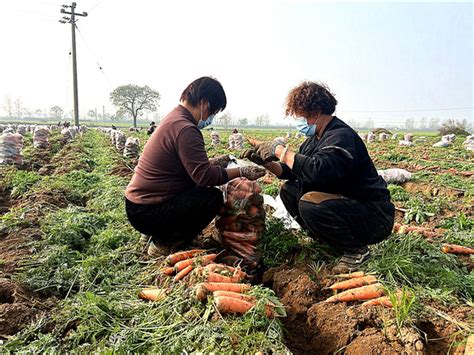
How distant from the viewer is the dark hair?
9.87 ft

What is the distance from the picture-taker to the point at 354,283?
2492 mm

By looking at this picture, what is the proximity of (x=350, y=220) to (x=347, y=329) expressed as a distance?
94 cm

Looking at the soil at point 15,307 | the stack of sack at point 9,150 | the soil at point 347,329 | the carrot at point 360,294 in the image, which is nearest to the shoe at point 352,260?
the soil at point 347,329

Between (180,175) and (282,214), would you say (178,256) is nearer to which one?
(180,175)

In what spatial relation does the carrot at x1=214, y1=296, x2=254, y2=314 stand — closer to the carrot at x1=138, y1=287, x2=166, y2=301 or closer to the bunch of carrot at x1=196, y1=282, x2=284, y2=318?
the bunch of carrot at x1=196, y1=282, x2=284, y2=318

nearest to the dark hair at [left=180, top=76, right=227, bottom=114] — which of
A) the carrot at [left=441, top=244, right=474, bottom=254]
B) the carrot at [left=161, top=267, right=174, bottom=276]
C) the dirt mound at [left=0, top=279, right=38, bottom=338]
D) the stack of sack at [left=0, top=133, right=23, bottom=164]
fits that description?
the carrot at [left=161, top=267, right=174, bottom=276]

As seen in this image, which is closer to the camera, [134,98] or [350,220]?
[350,220]

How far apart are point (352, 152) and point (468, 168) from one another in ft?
31.2

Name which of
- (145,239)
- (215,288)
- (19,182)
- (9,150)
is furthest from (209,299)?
(9,150)

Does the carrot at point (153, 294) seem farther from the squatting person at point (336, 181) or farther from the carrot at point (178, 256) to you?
the squatting person at point (336, 181)

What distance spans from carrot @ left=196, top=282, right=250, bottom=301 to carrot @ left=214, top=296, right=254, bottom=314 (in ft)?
0.48

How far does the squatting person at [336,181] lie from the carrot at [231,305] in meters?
1.12

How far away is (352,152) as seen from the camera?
2.71 metres

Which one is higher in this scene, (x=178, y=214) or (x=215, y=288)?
(x=178, y=214)
